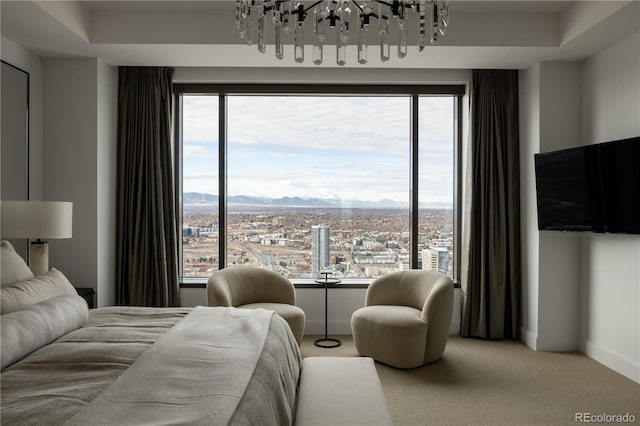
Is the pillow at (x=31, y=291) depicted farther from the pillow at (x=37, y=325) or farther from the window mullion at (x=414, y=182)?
the window mullion at (x=414, y=182)

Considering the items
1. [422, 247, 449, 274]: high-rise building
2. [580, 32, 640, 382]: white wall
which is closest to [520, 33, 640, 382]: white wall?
[580, 32, 640, 382]: white wall

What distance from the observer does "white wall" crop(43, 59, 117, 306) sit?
464 cm

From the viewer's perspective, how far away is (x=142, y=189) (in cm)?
512

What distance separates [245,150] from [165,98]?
100cm

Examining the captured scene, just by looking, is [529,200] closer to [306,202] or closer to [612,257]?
[612,257]

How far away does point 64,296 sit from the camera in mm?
2574

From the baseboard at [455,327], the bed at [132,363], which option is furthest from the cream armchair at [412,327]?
the bed at [132,363]

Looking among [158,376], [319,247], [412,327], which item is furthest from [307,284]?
[158,376]

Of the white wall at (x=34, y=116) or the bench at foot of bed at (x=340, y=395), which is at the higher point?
the white wall at (x=34, y=116)

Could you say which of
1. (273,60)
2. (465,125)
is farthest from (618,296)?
(273,60)

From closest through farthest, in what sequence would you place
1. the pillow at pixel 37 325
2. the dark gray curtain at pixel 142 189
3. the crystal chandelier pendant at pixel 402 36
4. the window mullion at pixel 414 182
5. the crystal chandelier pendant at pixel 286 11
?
the pillow at pixel 37 325 < the crystal chandelier pendant at pixel 286 11 < the crystal chandelier pendant at pixel 402 36 < the dark gray curtain at pixel 142 189 < the window mullion at pixel 414 182

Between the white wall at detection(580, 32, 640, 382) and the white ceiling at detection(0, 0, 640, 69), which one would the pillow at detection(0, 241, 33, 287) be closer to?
the white ceiling at detection(0, 0, 640, 69)

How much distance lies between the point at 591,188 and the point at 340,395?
294cm

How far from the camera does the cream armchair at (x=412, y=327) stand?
408 cm
